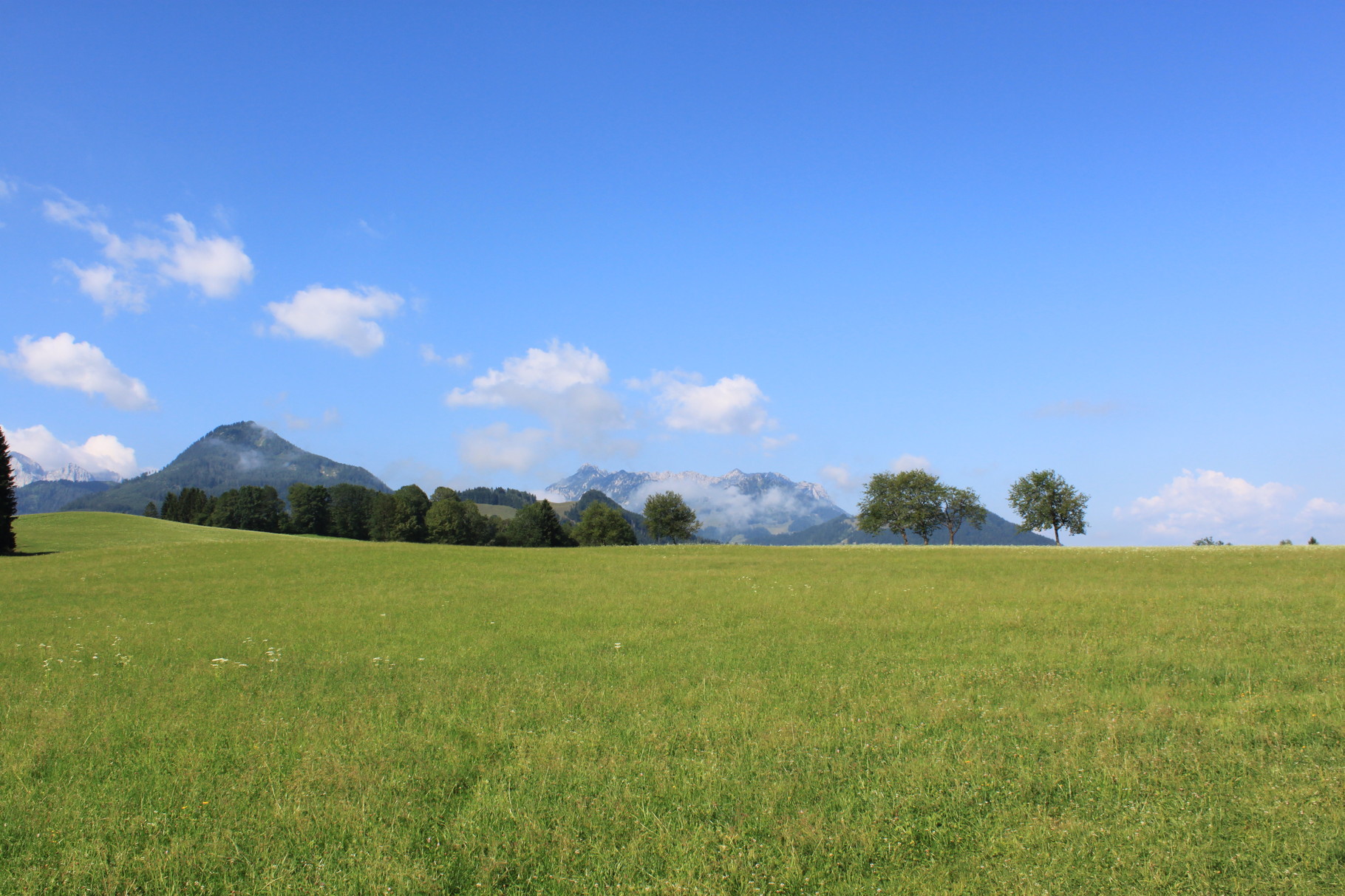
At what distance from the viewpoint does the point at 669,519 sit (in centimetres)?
12681

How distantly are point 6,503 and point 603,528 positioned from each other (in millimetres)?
104390

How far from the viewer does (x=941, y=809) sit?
8547 millimetres

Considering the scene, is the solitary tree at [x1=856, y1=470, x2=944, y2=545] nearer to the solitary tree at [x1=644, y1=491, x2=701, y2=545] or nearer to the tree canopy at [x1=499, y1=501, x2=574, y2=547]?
the solitary tree at [x1=644, y1=491, x2=701, y2=545]

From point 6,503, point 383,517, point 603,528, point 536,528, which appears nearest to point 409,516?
point 383,517

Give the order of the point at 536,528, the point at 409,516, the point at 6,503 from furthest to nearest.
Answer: the point at 536,528 → the point at 409,516 → the point at 6,503

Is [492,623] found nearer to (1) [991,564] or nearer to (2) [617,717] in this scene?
(2) [617,717]

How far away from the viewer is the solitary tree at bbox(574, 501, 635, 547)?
158625mm

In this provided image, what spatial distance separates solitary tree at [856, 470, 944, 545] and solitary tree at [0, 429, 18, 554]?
10434cm

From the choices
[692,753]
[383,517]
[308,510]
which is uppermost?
[308,510]

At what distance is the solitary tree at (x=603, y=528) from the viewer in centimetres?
15862

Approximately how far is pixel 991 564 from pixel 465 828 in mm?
40229

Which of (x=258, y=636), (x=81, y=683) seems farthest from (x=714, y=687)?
(x=258, y=636)

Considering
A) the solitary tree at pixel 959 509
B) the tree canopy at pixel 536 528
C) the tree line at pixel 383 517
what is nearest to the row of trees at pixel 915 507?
the solitary tree at pixel 959 509

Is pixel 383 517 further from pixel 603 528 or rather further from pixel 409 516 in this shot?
pixel 603 528
